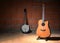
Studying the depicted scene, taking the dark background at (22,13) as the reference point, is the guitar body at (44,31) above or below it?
below

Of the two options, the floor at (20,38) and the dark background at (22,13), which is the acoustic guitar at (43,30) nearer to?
the floor at (20,38)

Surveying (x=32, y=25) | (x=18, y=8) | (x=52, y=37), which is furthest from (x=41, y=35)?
(x=18, y=8)

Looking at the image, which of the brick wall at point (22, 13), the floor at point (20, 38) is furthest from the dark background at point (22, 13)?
the floor at point (20, 38)

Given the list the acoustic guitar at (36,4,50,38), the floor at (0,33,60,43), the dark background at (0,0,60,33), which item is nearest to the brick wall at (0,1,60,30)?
the dark background at (0,0,60,33)

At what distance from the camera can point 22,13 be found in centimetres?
396

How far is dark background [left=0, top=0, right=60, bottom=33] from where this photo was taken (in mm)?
3926

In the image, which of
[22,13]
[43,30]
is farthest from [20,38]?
[22,13]

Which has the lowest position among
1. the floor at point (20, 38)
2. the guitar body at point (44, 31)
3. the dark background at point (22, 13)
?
the floor at point (20, 38)

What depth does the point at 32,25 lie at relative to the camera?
13.2 feet

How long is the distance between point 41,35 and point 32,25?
0.79 m

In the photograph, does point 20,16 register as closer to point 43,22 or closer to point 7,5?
point 7,5

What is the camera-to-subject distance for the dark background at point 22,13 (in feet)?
12.9

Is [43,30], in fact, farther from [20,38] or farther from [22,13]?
[22,13]

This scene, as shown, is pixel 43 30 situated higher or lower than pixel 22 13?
lower
